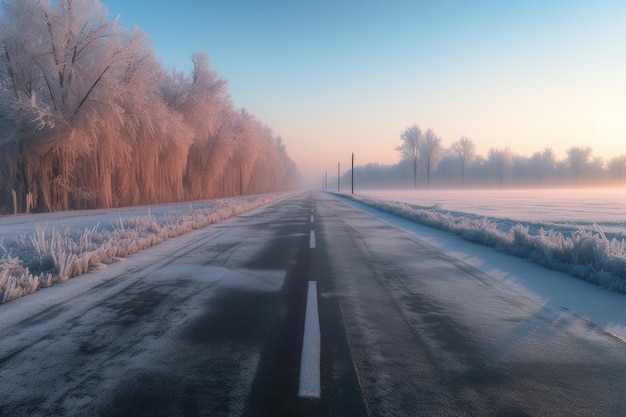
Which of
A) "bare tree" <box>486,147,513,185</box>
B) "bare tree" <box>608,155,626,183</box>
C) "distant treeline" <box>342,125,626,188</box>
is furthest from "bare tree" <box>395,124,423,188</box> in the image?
"bare tree" <box>608,155,626,183</box>

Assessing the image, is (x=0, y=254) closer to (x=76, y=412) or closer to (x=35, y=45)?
(x=76, y=412)

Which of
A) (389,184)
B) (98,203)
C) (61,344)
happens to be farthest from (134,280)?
(389,184)

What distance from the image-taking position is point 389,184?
134500 mm

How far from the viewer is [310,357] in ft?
9.81

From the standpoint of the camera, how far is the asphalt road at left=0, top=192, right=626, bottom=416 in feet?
7.82

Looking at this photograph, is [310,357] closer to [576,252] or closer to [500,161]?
[576,252]

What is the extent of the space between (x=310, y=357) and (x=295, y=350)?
0.19m

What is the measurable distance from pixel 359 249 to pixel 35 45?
19.7 meters

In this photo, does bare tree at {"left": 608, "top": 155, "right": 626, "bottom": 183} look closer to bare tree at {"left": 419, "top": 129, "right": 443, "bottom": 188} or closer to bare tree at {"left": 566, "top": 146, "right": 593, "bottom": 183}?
bare tree at {"left": 566, "top": 146, "right": 593, "bottom": 183}

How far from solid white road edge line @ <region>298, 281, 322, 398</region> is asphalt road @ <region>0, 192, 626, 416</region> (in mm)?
25

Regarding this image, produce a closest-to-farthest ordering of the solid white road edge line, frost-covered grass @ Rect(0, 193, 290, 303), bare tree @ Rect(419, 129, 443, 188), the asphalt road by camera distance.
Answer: the asphalt road
the solid white road edge line
frost-covered grass @ Rect(0, 193, 290, 303)
bare tree @ Rect(419, 129, 443, 188)

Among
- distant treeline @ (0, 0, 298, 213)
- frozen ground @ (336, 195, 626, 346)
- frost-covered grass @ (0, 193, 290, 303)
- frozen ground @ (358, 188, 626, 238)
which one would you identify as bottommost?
frozen ground @ (336, 195, 626, 346)

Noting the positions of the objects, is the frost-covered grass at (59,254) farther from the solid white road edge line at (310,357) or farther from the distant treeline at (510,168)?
the distant treeline at (510,168)

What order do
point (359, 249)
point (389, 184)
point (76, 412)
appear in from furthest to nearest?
point (389, 184)
point (359, 249)
point (76, 412)
